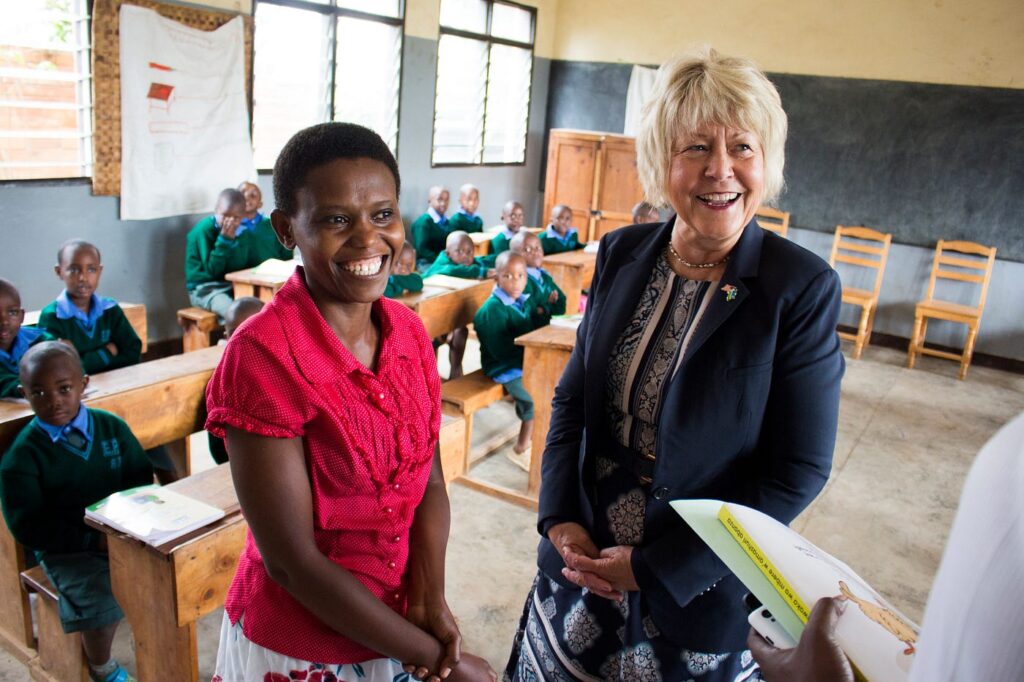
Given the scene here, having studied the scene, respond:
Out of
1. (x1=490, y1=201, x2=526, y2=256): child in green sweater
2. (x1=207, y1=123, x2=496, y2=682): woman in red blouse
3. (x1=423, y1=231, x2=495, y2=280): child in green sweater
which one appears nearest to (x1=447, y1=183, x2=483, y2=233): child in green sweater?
(x1=490, y1=201, x2=526, y2=256): child in green sweater

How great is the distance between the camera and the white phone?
2.85ft

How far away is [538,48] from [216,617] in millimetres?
7934

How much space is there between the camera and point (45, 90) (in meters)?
4.70

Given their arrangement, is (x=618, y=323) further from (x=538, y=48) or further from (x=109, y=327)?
(x=538, y=48)

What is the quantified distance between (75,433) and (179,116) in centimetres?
393

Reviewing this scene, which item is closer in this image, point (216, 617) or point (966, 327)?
point (216, 617)

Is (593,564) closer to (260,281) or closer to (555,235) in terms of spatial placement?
(260,281)

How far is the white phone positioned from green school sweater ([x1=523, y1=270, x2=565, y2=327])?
344cm

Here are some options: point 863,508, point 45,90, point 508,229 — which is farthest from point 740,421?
point 508,229

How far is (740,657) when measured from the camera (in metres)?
1.28

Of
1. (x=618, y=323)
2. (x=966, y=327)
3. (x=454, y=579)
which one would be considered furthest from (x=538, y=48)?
(x=618, y=323)

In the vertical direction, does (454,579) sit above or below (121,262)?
below

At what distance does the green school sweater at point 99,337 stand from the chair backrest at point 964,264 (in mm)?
6607

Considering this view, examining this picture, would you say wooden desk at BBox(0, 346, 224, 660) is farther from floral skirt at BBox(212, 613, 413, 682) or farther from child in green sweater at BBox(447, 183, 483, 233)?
child in green sweater at BBox(447, 183, 483, 233)
